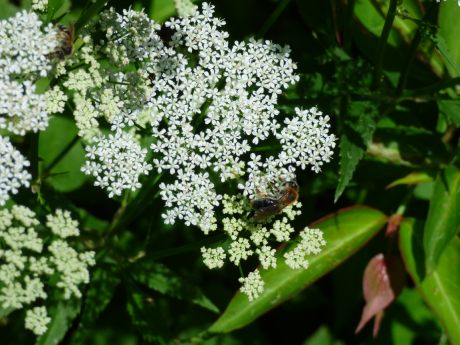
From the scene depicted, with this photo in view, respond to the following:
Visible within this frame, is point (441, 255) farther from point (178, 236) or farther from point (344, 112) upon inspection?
point (178, 236)

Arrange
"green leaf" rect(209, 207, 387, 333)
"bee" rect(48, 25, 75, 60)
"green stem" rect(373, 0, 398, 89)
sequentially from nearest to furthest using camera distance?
1. "bee" rect(48, 25, 75, 60)
2. "green stem" rect(373, 0, 398, 89)
3. "green leaf" rect(209, 207, 387, 333)

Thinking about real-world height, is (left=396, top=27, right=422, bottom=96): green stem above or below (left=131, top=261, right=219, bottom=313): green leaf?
above

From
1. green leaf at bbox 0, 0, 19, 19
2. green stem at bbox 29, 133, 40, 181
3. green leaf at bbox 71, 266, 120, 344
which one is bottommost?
green leaf at bbox 71, 266, 120, 344

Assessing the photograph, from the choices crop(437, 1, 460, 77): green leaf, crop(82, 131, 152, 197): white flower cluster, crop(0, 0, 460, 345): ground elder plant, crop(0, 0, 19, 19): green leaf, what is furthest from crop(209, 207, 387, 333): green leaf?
crop(0, 0, 19, 19): green leaf

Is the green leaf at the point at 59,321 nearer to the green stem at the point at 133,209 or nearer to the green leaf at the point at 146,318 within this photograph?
the green leaf at the point at 146,318

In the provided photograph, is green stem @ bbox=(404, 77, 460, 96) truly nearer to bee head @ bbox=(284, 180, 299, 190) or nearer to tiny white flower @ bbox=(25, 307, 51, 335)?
bee head @ bbox=(284, 180, 299, 190)

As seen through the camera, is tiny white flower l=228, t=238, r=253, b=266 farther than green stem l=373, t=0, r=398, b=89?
No

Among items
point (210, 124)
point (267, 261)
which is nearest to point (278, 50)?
point (210, 124)

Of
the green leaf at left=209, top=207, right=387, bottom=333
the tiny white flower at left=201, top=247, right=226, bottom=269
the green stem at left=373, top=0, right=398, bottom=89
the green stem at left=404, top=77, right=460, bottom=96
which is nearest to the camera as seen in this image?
the tiny white flower at left=201, top=247, right=226, bottom=269
